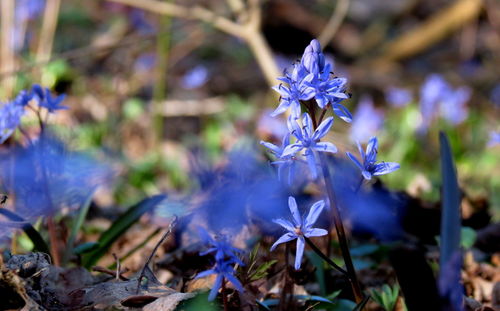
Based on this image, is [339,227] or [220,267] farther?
[339,227]

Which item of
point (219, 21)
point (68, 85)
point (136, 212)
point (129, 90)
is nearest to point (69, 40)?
point (68, 85)

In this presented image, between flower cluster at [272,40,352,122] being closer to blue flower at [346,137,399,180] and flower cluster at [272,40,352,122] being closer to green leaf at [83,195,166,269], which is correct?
blue flower at [346,137,399,180]

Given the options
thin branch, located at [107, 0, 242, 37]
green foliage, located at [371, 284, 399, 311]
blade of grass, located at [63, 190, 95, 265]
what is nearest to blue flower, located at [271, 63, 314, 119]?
green foliage, located at [371, 284, 399, 311]

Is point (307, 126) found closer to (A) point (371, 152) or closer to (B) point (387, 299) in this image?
(A) point (371, 152)

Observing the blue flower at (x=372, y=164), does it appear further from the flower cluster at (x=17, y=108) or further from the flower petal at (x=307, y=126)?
the flower cluster at (x=17, y=108)

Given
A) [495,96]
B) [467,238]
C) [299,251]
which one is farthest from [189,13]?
[495,96]

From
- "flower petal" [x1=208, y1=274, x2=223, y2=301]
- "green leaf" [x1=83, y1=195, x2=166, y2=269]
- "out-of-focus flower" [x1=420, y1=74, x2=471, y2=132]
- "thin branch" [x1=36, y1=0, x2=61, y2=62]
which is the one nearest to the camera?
"flower petal" [x1=208, y1=274, x2=223, y2=301]

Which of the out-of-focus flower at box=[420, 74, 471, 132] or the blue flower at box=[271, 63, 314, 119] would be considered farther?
the out-of-focus flower at box=[420, 74, 471, 132]
